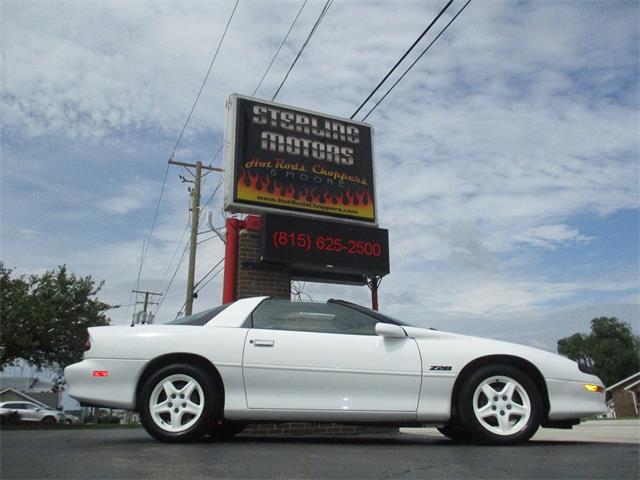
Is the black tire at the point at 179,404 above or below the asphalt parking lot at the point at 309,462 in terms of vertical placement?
above

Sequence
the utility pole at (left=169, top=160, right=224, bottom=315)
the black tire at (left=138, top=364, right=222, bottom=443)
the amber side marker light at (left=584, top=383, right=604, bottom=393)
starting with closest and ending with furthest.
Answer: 1. the black tire at (left=138, top=364, right=222, bottom=443)
2. the amber side marker light at (left=584, top=383, right=604, bottom=393)
3. the utility pole at (left=169, top=160, right=224, bottom=315)

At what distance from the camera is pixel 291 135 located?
35.8ft

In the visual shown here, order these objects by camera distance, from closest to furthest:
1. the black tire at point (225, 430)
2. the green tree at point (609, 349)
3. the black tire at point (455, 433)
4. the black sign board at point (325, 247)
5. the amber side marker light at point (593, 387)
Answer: the amber side marker light at point (593, 387)
the black tire at point (455, 433)
the black tire at point (225, 430)
the black sign board at point (325, 247)
the green tree at point (609, 349)

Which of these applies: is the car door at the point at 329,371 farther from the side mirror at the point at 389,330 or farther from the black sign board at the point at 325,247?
the black sign board at the point at 325,247

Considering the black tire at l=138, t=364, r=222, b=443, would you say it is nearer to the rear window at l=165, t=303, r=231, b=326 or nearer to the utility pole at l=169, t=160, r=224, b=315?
the rear window at l=165, t=303, r=231, b=326

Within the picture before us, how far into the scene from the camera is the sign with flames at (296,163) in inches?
397

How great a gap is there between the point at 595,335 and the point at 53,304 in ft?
222

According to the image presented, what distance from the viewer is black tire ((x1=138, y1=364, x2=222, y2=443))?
14.5 ft

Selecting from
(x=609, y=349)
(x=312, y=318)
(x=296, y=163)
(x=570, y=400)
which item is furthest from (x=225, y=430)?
(x=609, y=349)

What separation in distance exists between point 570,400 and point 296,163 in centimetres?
705

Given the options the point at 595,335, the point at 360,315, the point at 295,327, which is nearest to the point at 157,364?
the point at 295,327

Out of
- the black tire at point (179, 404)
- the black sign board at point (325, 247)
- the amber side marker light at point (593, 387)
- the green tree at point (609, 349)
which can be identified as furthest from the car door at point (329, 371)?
the green tree at point (609, 349)

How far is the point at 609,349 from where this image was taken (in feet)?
231

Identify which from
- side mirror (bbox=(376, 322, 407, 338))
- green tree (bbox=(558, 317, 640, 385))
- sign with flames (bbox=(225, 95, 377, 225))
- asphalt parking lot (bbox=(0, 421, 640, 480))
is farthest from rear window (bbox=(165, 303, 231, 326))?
green tree (bbox=(558, 317, 640, 385))
